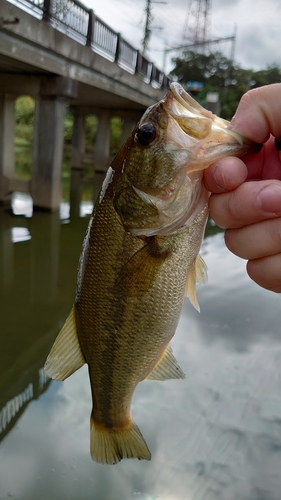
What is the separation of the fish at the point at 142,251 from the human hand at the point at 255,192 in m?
0.07

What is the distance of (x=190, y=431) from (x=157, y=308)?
72.5 inches

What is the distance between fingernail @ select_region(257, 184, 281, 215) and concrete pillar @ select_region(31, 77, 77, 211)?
877 cm

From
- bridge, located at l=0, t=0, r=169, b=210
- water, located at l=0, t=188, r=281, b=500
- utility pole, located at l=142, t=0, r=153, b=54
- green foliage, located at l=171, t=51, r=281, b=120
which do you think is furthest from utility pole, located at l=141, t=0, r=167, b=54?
water, located at l=0, t=188, r=281, b=500

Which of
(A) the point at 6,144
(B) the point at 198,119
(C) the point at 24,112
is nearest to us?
(B) the point at 198,119

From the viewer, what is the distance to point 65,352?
182cm

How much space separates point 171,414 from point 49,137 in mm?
7882

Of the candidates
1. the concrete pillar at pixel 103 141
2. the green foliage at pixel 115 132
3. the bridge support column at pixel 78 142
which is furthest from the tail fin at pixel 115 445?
the green foliage at pixel 115 132

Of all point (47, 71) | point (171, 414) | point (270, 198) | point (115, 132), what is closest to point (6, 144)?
point (47, 71)

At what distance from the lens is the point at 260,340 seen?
14.9 feet

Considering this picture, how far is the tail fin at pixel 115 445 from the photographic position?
1.92 metres

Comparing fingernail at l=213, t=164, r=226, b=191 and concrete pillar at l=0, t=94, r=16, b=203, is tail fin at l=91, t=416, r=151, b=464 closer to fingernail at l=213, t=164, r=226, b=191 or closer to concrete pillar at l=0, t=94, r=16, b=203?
fingernail at l=213, t=164, r=226, b=191

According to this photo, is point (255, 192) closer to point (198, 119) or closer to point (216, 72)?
point (198, 119)

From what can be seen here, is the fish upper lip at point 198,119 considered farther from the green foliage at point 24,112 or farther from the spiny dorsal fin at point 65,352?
the green foliage at point 24,112

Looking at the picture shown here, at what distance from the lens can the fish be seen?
4.97 feet
